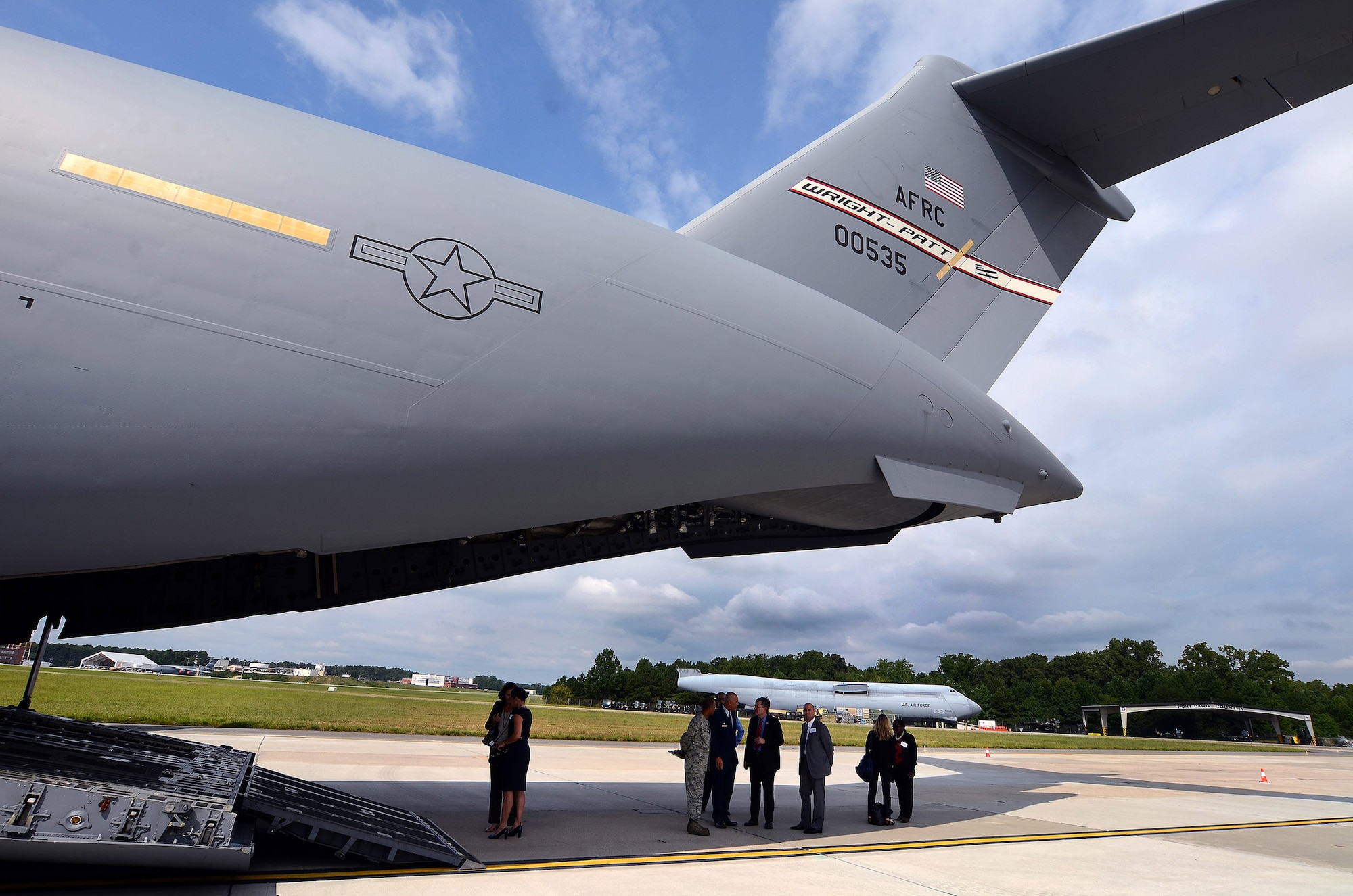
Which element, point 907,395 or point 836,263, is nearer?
point 907,395

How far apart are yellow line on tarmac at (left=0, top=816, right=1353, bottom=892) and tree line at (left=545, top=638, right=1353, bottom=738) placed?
165ft

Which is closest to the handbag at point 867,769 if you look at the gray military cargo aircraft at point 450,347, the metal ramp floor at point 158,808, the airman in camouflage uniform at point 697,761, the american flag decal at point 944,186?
the airman in camouflage uniform at point 697,761

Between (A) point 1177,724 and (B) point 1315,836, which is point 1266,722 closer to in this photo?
(A) point 1177,724

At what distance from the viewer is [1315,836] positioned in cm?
826

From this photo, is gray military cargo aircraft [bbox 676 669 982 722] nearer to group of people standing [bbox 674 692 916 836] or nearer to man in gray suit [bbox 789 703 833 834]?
group of people standing [bbox 674 692 916 836]

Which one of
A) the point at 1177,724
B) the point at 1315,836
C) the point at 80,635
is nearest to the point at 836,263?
the point at 80,635

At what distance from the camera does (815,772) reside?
7.28 m

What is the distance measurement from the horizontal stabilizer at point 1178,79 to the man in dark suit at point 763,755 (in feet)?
21.8

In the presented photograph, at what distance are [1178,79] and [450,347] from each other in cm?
665

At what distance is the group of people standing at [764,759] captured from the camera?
23.0 feet

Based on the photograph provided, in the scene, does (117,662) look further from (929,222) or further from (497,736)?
(929,222)

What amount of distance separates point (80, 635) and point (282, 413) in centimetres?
361

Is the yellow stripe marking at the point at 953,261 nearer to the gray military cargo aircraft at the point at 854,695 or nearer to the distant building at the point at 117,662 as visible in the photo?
the gray military cargo aircraft at the point at 854,695

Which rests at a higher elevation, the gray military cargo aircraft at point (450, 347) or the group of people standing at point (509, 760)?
the gray military cargo aircraft at point (450, 347)
